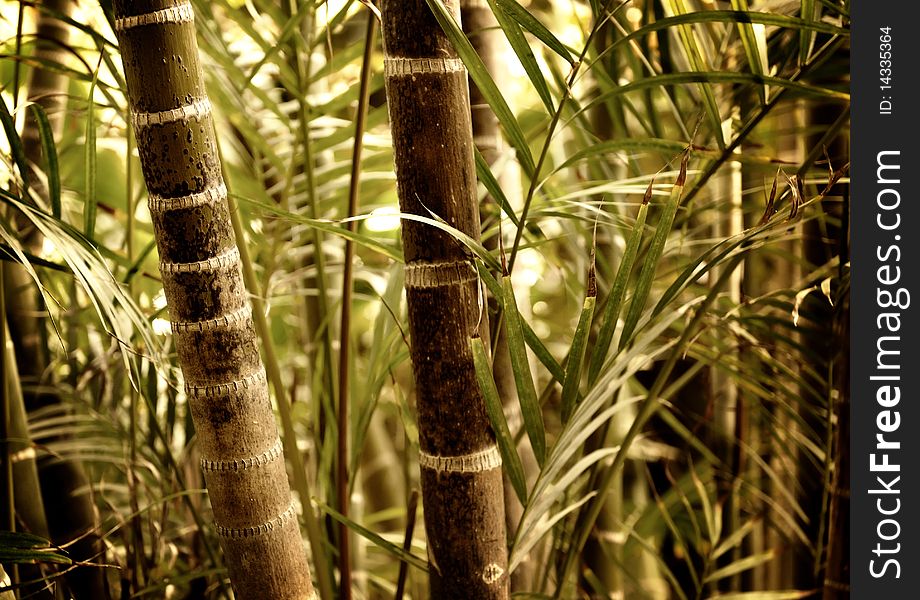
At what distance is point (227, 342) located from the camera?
42 cm

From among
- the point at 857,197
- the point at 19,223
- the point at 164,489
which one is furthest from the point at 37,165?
the point at 857,197

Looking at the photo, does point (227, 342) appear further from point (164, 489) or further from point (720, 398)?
point (720, 398)

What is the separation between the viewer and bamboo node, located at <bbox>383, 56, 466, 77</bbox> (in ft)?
1.32

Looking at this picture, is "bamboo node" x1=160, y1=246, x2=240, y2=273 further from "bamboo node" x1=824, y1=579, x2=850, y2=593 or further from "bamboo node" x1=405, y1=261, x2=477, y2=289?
"bamboo node" x1=824, y1=579, x2=850, y2=593

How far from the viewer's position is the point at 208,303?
1.36 feet

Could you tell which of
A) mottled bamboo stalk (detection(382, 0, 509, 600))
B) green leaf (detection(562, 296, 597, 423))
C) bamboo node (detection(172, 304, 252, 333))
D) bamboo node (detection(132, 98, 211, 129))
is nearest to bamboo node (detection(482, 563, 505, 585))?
mottled bamboo stalk (detection(382, 0, 509, 600))

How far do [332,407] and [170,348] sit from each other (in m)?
0.24

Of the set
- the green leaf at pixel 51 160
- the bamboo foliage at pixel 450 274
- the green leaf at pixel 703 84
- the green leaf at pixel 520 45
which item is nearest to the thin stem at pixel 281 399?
the bamboo foliage at pixel 450 274

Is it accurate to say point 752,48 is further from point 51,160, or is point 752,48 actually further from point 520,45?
point 51,160

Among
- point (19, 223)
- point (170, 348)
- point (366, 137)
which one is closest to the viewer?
point (19, 223)

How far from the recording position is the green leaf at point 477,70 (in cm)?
37

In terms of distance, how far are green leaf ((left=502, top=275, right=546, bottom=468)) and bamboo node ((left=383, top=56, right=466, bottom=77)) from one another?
12cm

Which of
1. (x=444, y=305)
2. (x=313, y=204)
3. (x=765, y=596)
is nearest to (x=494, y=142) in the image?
(x=313, y=204)

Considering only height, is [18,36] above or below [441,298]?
above
